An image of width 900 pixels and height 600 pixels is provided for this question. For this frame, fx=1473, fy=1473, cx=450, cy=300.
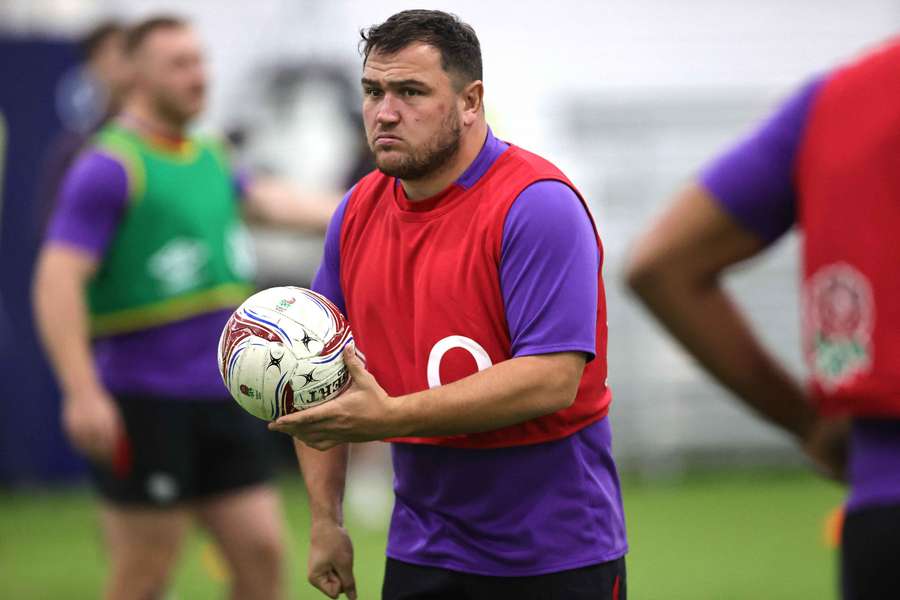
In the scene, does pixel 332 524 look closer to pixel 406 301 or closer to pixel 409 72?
pixel 406 301

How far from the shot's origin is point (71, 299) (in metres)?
5.70

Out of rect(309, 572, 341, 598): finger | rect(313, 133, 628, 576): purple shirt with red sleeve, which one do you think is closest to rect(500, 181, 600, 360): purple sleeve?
rect(313, 133, 628, 576): purple shirt with red sleeve

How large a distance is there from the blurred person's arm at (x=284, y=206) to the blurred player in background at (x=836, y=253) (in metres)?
3.23

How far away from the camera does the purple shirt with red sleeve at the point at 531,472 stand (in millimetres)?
3262

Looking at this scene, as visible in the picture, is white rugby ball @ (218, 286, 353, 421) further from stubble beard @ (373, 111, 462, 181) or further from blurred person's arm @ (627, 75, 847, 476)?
blurred person's arm @ (627, 75, 847, 476)

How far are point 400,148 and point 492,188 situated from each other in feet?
0.79

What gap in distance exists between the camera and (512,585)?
3471mm

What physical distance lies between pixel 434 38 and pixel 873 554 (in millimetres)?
1483

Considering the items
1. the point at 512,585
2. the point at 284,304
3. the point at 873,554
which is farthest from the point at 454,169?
the point at 873,554

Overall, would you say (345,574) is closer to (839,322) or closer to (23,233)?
(839,322)

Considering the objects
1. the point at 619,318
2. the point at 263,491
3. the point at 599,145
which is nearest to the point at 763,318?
the point at 619,318

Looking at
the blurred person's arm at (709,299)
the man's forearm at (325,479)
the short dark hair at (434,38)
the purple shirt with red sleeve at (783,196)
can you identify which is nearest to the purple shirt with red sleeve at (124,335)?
the man's forearm at (325,479)

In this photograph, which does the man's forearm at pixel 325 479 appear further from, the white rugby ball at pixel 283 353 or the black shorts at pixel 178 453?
the black shorts at pixel 178 453

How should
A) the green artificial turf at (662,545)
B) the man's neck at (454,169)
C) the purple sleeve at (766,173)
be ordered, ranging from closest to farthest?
the purple sleeve at (766,173)
the man's neck at (454,169)
the green artificial turf at (662,545)
